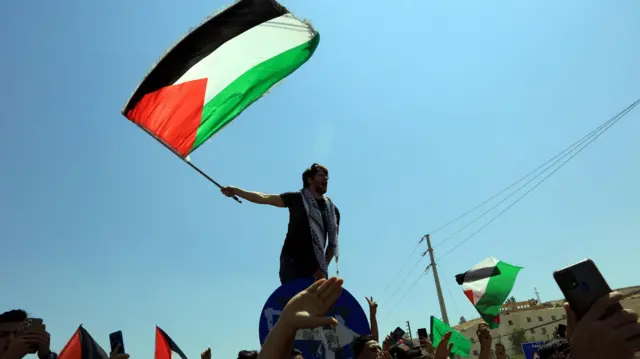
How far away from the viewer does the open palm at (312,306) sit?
134cm

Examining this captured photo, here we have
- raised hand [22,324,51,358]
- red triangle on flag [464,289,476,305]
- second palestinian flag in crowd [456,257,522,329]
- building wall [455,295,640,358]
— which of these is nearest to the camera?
raised hand [22,324,51,358]

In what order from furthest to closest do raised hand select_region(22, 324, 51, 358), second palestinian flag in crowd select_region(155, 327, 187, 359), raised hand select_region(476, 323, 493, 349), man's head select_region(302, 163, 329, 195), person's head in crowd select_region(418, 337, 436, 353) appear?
second palestinian flag in crowd select_region(155, 327, 187, 359), person's head in crowd select_region(418, 337, 436, 353), raised hand select_region(476, 323, 493, 349), man's head select_region(302, 163, 329, 195), raised hand select_region(22, 324, 51, 358)

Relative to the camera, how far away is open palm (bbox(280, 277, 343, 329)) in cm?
134

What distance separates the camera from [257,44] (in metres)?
4.59

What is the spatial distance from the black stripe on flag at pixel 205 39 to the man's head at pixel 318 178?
64.7 inches

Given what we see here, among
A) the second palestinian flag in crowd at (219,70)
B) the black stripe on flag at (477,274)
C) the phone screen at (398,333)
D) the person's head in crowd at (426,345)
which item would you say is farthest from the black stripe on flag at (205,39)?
the black stripe on flag at (477,274)

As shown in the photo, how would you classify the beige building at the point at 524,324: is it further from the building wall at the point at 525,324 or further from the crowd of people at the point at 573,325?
the crowd of people at the point at 573,325

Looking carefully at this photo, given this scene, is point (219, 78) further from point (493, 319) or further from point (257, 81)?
point (493, 319)

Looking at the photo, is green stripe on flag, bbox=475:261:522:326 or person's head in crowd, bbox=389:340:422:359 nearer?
person's head in crowd, bbox=389:340:422:359

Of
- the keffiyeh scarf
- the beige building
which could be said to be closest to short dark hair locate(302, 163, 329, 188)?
the keffiyeh scarf

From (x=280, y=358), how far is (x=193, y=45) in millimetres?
3783

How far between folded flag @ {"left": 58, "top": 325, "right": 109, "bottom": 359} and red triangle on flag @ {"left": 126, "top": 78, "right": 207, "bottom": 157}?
2.75m

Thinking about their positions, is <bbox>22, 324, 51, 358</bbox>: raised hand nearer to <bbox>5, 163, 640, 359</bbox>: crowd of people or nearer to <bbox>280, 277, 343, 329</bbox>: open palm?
<bbox>5, 163, 640, 359</bbox>: crowd of people

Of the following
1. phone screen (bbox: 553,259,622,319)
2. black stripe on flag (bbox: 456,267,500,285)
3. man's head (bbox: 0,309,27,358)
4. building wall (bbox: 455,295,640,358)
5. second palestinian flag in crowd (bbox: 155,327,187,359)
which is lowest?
phone screen (bbox: 553,259,622,319)
